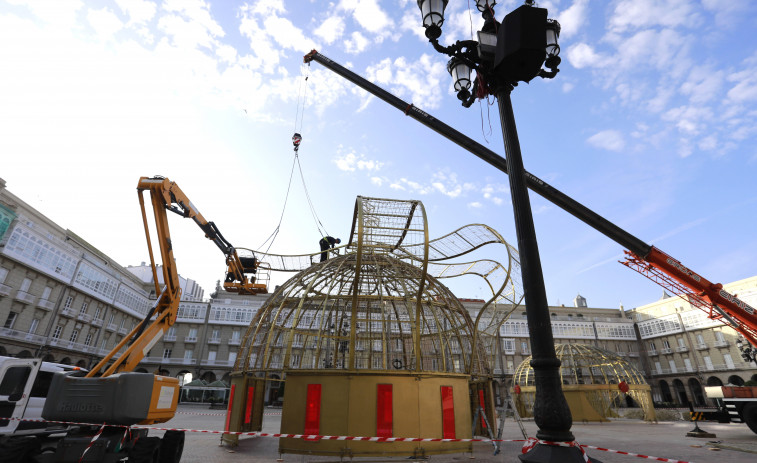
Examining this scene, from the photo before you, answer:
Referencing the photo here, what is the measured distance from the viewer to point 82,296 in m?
38.9

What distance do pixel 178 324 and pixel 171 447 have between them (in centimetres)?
4768

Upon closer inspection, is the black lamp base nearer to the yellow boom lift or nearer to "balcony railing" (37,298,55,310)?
the yellow boom lift

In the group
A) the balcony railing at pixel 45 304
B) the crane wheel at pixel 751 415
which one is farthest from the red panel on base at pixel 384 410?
the balcony railing at pixel 45 304

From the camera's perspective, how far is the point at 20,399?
9016 millimetres

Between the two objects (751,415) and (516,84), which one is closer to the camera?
(516,84)

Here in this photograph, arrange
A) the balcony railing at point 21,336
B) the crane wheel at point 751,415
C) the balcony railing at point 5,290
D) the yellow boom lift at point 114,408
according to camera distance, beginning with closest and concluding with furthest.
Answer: the yellow boom lift at point 114,408
the crane wheel at point 751,415
the balcony railing at point 5,290
the balcony railing at point 21,336

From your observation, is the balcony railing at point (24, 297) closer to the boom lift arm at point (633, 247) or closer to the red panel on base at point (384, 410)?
the boom lift arm at point (633, 247)

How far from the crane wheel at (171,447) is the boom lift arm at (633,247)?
11876 mm

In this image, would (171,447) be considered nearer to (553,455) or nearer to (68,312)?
(553,455)

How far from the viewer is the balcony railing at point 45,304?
111 ft

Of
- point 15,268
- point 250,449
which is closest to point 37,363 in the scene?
point 250,449

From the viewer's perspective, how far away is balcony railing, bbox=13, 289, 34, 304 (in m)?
31.4

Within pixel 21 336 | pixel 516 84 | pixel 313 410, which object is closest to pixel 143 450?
pixel 313 410

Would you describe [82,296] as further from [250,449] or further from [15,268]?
[250,449]
